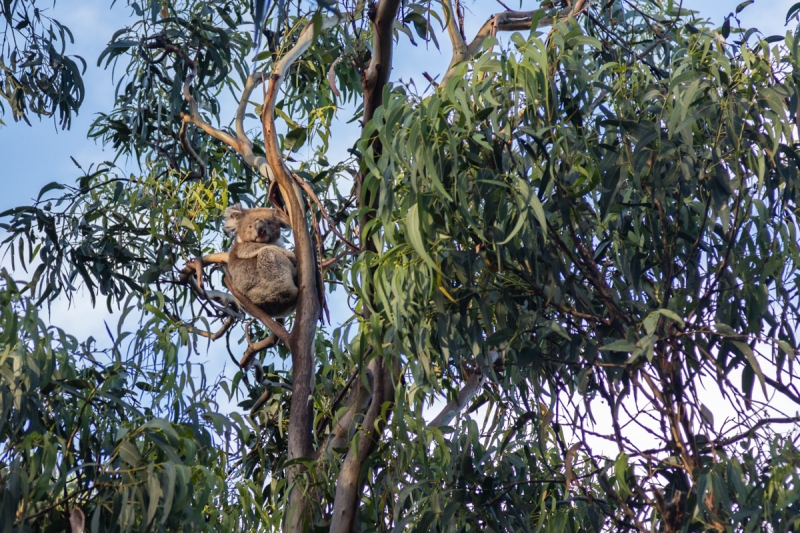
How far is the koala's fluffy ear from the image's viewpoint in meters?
4.76

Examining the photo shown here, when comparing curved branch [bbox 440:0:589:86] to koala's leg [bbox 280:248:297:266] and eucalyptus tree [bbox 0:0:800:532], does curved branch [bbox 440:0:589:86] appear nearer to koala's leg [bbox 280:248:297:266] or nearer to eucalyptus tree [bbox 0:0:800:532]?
eucalyptus tree [bbox 0:0:800:532]

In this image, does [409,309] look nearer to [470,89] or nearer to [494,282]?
[494,282]

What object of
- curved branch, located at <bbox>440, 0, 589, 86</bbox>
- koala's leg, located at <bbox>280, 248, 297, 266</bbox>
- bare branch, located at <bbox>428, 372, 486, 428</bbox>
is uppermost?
curved branch, located at <bbox>440, 0, 589, 86</bbox>

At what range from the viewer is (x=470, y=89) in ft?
7.20

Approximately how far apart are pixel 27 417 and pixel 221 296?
60.9 inches

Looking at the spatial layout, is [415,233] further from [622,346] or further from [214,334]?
[214,334]

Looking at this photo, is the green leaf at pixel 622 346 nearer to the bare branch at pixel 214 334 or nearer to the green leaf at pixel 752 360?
the green leaf at pixel 752 360

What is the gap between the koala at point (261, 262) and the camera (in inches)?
182

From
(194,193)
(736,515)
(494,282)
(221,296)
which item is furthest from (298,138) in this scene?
(736,515)

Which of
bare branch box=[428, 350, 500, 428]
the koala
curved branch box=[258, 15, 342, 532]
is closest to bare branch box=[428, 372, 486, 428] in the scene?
bare branch box=[428, 350, 500, 428]

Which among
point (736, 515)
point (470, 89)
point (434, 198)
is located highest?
point (470, 89)

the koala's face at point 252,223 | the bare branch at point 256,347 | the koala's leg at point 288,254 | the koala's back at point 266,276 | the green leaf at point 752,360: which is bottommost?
the green leaf at point 752,360

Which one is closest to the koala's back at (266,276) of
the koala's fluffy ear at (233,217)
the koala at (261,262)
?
the koala at (261,262)

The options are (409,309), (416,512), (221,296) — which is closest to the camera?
(409,309)
